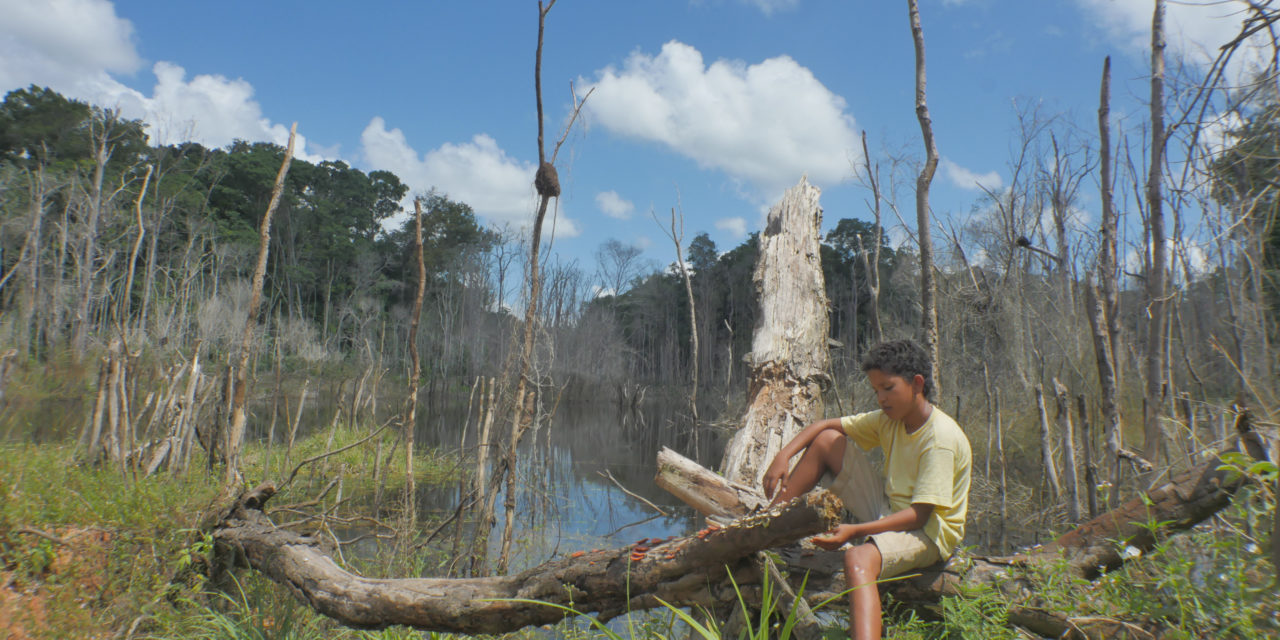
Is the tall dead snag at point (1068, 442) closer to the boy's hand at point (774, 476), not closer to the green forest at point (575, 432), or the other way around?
the green forest at point (575, 432)

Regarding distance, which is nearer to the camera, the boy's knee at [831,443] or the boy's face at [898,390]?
the boy's face at [898,390]

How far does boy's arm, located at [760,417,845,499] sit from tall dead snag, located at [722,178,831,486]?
0.93 metres

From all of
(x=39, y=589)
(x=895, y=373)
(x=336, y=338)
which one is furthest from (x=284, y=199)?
(x=895, y=373)

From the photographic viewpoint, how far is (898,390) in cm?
294

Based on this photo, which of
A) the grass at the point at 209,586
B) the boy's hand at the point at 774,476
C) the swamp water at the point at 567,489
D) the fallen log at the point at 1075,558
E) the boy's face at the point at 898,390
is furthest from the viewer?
the swamp water at the point at 567,489

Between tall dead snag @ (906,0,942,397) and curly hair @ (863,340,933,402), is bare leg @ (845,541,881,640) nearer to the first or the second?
curly hair @ (863,340,933,402)

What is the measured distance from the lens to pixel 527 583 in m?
3.02

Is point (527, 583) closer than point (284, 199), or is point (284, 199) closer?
point (527, 583)

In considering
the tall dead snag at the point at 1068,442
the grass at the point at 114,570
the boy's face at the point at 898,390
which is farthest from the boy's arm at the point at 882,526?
the tall dead snag at the point at 1068,442

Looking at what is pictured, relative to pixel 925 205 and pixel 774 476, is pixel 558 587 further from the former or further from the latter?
pixel 925 205

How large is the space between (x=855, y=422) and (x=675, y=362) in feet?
111

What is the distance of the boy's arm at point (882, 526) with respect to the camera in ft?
8.67

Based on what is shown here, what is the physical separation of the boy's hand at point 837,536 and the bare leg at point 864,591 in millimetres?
52

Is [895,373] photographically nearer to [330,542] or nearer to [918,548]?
[918,548]
